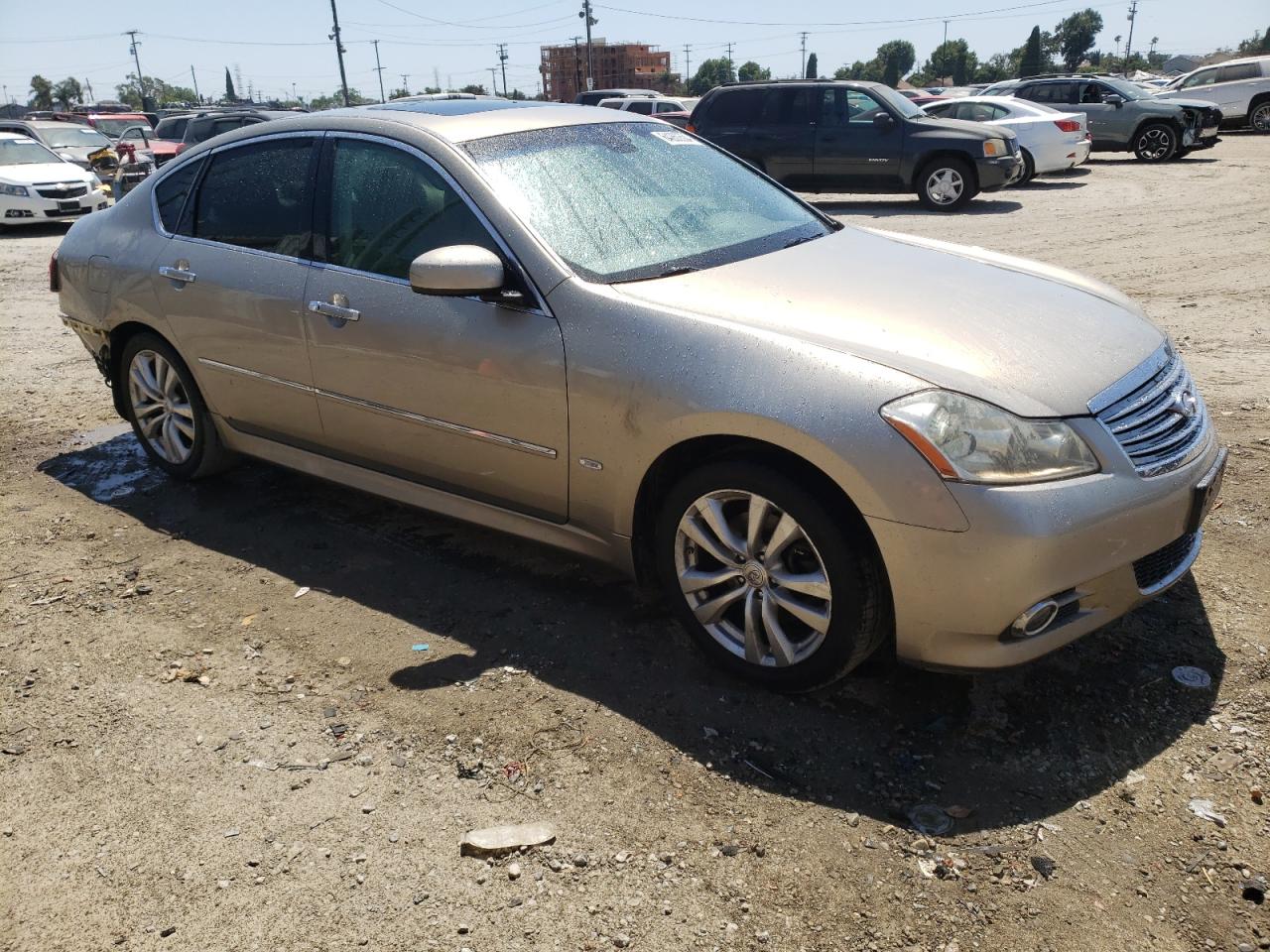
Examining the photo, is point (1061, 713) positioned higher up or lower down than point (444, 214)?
lower down

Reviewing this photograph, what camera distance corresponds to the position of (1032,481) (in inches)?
107

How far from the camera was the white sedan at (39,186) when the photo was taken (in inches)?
624

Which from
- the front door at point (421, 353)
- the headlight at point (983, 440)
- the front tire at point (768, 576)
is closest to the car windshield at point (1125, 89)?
the front door at point (421, 353)

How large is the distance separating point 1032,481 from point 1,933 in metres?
2.75

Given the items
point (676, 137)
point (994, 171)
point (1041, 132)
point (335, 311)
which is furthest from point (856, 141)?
point (335, 311)

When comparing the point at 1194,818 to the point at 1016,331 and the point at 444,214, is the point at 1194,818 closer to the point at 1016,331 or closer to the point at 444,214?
the point at 1016,331

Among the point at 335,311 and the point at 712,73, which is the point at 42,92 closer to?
the point at 712,73

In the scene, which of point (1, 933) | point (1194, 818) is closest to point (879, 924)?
point (1194, 818)

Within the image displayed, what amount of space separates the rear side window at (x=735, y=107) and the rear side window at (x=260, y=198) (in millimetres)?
12099

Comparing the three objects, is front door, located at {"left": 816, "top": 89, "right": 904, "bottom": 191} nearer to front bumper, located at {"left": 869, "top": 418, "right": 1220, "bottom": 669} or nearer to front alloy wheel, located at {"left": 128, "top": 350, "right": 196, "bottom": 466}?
front alloy wheel, located at {"left": 128, "top": 350, "right": 196, "bottom": 466}

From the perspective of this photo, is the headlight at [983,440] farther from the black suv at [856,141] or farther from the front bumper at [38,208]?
Result: the front bumper at [38,208]

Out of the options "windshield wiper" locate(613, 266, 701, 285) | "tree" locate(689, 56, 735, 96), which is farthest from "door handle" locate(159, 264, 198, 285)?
"tree" locate(689, 56, 735, 96)

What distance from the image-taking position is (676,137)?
4516 millimetres

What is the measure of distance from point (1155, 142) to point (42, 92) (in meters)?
118
